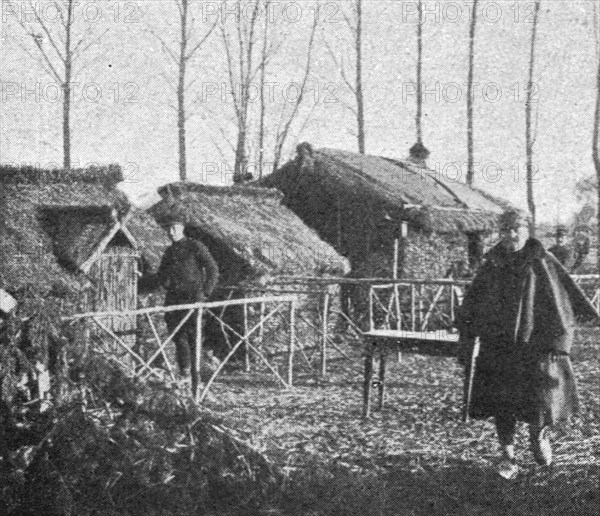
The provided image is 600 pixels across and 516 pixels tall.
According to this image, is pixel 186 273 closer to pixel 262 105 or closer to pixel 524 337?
pixel 524 337

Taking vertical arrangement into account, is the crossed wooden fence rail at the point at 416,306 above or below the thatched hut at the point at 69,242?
below

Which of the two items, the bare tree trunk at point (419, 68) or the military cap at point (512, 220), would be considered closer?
the military cap at point (512, 220)

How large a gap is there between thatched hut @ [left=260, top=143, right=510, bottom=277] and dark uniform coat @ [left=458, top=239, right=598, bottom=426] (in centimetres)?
1143

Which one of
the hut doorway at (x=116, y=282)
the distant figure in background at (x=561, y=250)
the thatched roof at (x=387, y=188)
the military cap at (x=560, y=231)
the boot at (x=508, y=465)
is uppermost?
the thatched roof at (x=387, y=188)

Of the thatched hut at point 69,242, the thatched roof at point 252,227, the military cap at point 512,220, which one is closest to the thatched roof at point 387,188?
the thatched roof at point 252,227

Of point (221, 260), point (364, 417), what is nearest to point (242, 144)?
point (221, 260)

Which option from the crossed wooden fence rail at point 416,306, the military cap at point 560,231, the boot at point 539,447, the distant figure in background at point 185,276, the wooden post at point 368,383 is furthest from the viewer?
the military cap at point 560,231

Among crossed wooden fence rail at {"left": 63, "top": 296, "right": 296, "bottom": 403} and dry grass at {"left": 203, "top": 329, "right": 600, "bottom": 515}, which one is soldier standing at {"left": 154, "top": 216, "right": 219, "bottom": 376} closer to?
crossed wooden fence rail at {"left": 63, "top": 296, "right": 296, "bottom": 403}

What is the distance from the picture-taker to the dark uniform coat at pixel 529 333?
5.96m

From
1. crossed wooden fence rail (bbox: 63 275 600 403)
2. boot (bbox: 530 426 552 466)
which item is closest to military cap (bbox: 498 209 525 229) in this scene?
boot (bbox: 530 426 552 466)

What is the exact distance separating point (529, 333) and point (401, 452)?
1.78 metres

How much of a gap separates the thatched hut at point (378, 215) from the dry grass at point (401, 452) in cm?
708

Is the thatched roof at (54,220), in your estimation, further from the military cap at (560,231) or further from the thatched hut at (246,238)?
the military cap at (560,231)

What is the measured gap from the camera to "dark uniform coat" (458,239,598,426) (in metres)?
5.96
